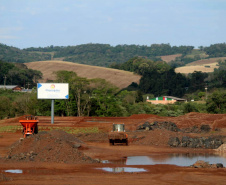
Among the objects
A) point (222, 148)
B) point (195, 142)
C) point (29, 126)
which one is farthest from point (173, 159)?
point (29, 126)

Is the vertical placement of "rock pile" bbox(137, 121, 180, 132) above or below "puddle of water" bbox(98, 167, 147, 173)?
above

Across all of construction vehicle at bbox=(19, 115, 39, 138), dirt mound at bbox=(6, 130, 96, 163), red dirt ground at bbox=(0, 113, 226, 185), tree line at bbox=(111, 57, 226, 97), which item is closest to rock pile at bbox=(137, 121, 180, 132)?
red dirt ground at bbox=(0, 113, 226, 185)

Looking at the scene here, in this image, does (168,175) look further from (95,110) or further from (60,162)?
(95,110)

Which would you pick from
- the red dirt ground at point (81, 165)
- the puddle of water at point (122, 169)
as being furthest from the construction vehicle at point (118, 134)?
the puddle of water at point (122, 169)

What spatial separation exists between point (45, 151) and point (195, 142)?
1832 centimetres

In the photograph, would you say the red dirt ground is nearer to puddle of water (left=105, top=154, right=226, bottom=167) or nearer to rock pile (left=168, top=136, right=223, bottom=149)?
rock pile (left=168, top=136, right=223, bottom=149)

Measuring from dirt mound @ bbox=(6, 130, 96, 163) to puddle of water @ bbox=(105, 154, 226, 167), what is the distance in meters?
2.84

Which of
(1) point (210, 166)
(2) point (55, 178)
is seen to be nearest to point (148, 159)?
(1) point (210, 166)

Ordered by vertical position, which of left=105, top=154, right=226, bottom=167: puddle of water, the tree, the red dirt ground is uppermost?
the tree

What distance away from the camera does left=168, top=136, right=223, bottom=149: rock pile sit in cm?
4203

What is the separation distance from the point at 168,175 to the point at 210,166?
166 inches

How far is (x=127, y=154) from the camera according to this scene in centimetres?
3481

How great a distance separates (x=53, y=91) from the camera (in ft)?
208

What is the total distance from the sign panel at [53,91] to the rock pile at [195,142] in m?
23.8
